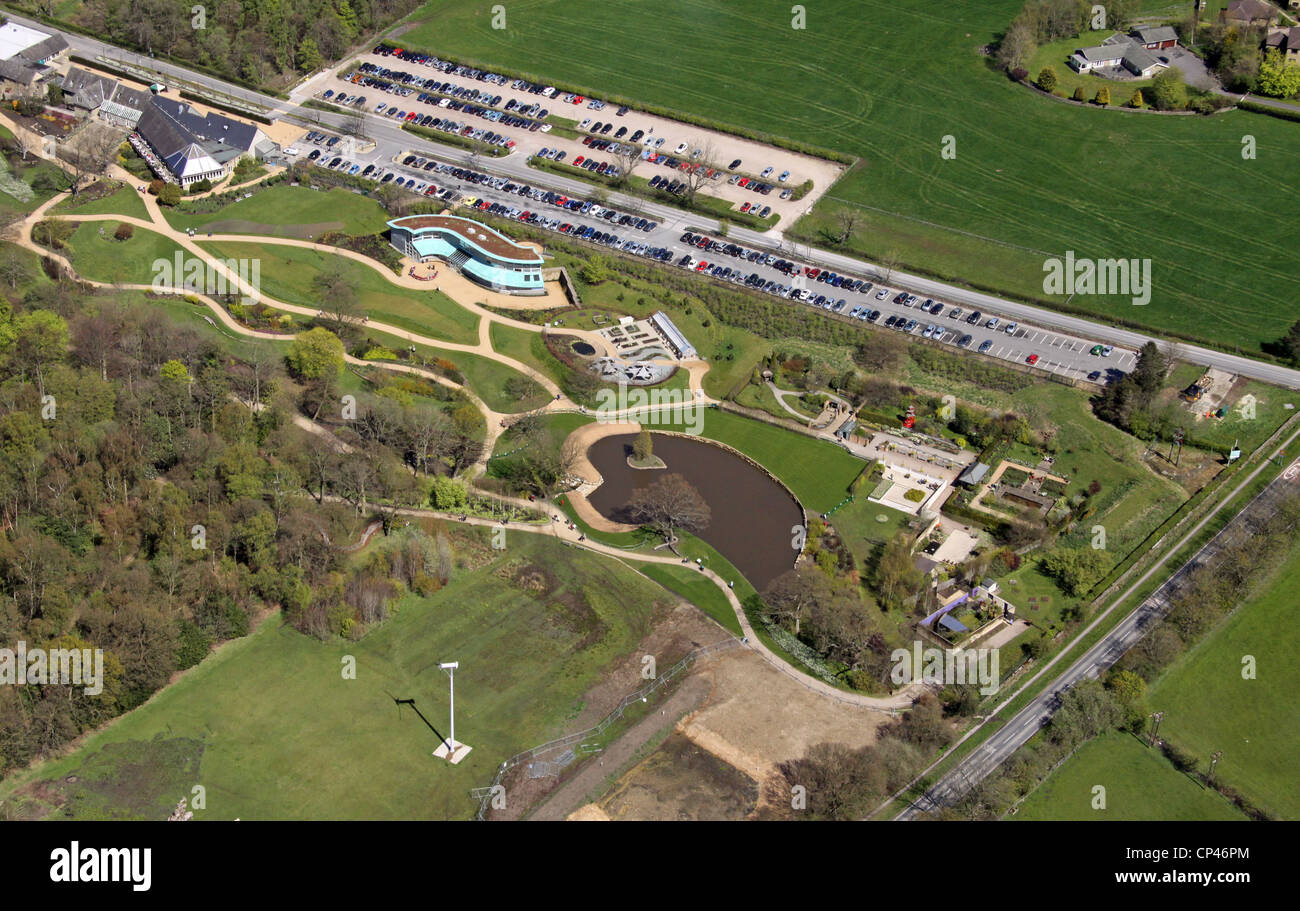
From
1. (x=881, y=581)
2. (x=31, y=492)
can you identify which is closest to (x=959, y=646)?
(x=881, y=581)

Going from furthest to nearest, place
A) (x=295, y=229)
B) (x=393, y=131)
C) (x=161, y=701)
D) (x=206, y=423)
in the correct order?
(x=393, y=131), (x=295, y=229), (x=206, y=423), (x=161, y=701)

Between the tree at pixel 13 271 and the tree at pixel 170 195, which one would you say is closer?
the tree at pixel 13 271

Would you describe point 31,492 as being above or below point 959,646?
above

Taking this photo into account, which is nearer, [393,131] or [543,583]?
[543,583]

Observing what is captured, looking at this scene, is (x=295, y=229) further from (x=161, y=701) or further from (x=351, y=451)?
Result: (x=161, y=701)

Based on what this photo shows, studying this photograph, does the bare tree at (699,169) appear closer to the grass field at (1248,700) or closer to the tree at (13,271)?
the tree at (13,271)

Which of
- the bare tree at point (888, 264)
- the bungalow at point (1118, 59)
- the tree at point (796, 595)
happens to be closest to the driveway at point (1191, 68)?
the bungalow at point (1118, 59)
